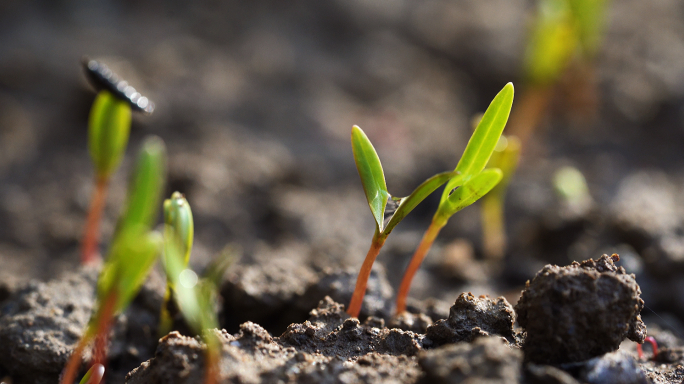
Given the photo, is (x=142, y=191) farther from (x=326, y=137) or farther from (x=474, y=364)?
(x=326, y=137)

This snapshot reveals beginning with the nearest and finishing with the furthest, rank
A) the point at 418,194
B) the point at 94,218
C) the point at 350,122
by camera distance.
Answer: the point at 418,194 < the point at 94,218 < the point at 350,122

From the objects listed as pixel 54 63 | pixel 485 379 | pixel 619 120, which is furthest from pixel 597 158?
pixel 54 63

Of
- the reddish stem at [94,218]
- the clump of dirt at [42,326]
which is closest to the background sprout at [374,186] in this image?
the clump of dirt at [42,326]

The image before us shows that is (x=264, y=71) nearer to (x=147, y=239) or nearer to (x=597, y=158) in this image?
(x=597, y=158)

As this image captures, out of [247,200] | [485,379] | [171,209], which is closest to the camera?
[485,379]

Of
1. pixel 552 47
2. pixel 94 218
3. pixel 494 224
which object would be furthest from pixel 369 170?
pixel 552 47

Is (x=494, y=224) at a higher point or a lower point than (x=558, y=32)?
lower

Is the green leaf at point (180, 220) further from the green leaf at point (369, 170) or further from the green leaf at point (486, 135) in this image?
the green leaf at point (486, 135)

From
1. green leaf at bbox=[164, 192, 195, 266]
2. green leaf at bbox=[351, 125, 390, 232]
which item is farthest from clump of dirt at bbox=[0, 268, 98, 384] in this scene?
green leaf at bbox=[351, 125, 390, 232]
